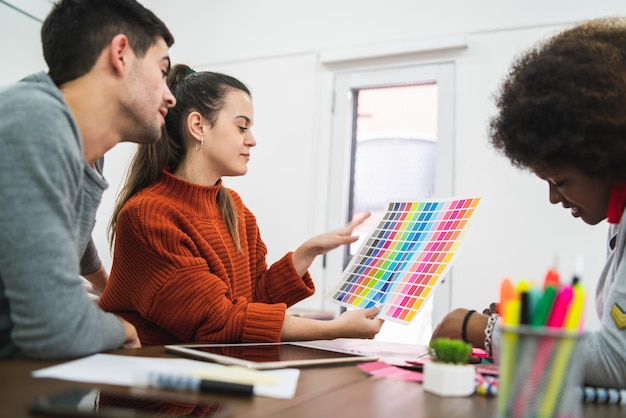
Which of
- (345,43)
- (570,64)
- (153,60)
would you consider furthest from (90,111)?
(345,43)

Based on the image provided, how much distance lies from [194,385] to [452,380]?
328 mm

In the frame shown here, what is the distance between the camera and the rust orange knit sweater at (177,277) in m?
1.21

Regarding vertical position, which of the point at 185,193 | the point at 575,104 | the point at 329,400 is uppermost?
the point at 575,104

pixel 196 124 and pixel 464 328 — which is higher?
pixel 196 124

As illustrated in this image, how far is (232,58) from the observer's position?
3732mm

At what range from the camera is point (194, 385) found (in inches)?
26.0

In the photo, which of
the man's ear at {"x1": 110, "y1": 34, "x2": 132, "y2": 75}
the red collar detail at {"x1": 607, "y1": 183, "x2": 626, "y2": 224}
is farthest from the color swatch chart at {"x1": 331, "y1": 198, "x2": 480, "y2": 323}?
the man's ear at {"x1": 110, "y1": 34, "x2": 132, "y2": 75}

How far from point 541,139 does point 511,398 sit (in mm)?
619

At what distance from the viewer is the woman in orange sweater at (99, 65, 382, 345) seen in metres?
1.22

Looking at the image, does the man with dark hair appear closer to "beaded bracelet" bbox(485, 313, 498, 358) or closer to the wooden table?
the wooden table

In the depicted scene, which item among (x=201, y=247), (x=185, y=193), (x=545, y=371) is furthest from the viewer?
(x=185, y=193)

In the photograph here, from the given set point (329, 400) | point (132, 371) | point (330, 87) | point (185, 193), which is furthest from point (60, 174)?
point (330, 87)

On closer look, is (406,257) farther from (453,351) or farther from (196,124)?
(196,124)

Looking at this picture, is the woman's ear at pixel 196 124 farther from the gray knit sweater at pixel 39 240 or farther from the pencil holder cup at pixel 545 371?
the pencil holder cup at pixel 545 371
